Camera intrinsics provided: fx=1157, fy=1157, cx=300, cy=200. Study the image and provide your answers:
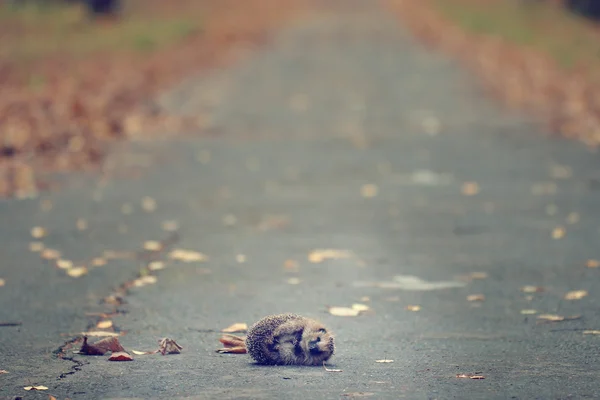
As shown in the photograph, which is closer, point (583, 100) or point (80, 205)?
point (80, 205)

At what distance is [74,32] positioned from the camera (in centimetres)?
3356

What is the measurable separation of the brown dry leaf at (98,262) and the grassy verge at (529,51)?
8.53 meters

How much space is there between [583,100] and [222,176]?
7.76 metres

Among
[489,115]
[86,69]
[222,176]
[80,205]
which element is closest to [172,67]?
[86,69]

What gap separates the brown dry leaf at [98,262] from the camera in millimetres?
8761

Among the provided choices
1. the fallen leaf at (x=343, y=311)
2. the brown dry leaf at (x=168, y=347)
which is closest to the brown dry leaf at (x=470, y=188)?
the fallen leaf at (x=343, y=311)

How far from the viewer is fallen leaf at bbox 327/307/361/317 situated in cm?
719

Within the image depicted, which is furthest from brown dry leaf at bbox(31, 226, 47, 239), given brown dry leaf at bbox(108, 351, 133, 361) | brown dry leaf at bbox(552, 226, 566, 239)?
brown dry leaf at bbox(552, 226, 566, 239)

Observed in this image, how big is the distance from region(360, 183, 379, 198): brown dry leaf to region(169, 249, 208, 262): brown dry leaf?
3.19m

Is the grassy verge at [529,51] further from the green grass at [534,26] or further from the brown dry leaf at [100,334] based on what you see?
the brown dry leaf at [100,334]

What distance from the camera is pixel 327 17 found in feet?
133

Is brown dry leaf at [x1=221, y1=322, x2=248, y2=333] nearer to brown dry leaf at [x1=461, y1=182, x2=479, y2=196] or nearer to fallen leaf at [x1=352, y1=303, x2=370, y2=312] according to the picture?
fallen leaf at [x1=352, y1=303, x2=370, y2=312]

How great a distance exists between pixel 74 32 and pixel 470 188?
23.3m

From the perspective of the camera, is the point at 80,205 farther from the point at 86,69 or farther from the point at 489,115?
the point at 86,69
